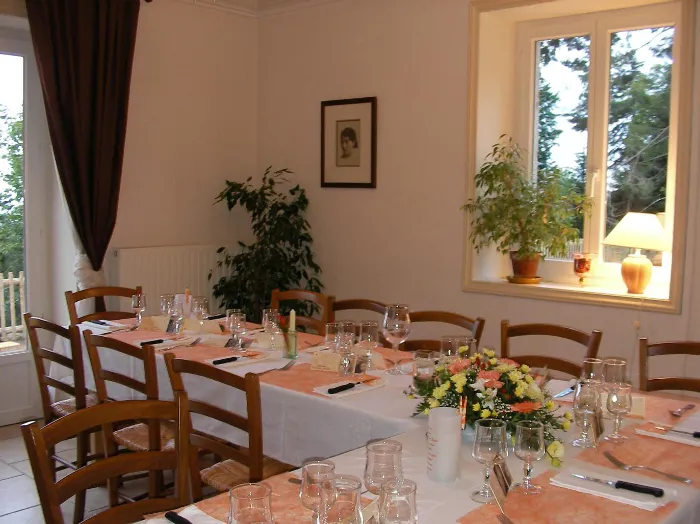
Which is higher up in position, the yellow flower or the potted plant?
the potted plant

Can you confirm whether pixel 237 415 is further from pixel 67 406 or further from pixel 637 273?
pixel 637 273

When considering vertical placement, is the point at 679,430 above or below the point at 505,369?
below

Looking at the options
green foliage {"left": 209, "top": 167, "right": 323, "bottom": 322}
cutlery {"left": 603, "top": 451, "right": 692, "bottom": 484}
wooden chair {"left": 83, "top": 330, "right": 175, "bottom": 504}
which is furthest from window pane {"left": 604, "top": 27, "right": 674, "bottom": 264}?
wooden chair {"left": 83, "top": 330, "right": 175, "bottom": 504}

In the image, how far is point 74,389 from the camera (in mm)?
3314

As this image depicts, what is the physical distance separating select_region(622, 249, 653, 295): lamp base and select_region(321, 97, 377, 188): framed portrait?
180cm

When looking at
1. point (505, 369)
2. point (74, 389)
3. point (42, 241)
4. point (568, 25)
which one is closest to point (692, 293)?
point (568, 25)

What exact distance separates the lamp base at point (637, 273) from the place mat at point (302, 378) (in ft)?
6.70

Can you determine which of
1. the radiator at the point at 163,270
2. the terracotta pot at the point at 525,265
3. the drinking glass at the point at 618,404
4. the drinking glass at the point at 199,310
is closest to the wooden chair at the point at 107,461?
the drinking glass at the point at 618,404

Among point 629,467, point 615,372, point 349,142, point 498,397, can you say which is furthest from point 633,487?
point 349,142

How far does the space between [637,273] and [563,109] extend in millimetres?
1201

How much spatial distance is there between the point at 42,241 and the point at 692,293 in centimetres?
401

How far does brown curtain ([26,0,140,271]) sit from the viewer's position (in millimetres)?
4570

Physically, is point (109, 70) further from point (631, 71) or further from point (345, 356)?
point (631, 71)

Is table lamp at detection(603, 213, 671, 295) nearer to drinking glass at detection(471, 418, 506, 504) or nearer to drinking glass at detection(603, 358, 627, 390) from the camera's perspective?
drinking glass at detection(603, 358, 627, 390)
